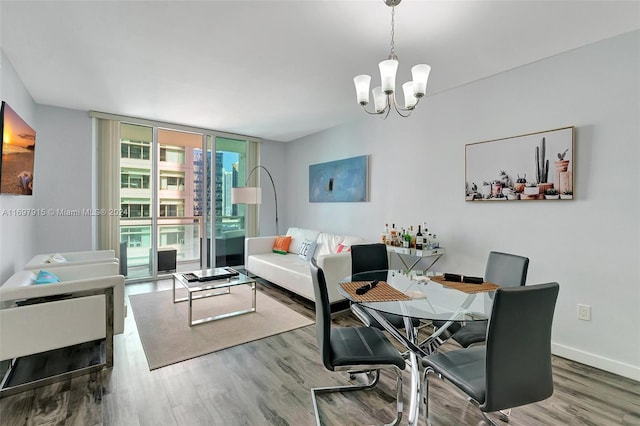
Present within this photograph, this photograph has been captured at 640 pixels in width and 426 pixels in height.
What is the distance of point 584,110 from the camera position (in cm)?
246

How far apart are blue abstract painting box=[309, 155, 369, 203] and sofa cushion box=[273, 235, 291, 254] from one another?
0.89 m

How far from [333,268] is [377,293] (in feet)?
4.79

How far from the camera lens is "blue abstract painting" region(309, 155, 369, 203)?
444cm

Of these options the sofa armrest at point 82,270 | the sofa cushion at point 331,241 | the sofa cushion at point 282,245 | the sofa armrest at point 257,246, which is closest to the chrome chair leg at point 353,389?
the sofa cushion at point 331,241

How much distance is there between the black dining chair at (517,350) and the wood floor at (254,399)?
0.61 metres

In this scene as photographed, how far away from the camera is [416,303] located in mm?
1833

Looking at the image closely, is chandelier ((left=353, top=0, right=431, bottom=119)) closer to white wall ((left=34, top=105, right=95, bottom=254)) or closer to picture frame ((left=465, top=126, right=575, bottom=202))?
picture frame ((left=465, top=126, right=575, bottom=202))

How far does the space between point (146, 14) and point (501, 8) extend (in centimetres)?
238

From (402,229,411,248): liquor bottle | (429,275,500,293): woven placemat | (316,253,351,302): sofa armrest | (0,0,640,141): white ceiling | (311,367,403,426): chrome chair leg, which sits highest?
(0,0,640,141): white ceiling

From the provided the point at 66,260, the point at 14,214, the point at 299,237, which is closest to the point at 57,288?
the point at 14,214

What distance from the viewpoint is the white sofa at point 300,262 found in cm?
344

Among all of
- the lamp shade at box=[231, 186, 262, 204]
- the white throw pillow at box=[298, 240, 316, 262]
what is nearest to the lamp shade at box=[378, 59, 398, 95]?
the white throw pillow at box=[298, 240, 316, 262]

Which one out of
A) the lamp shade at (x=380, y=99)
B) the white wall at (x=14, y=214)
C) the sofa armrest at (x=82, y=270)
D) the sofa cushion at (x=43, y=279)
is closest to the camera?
the lamp shade at (x=380, y=99)

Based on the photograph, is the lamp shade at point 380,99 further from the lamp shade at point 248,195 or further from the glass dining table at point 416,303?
the lamp shade at point 248,195
